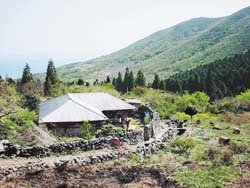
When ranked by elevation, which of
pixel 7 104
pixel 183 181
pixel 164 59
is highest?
pixel 164 59

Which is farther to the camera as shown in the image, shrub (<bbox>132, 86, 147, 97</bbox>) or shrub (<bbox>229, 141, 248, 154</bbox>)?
shrub (<bbox>132, 86, 147, 97</bbox>)

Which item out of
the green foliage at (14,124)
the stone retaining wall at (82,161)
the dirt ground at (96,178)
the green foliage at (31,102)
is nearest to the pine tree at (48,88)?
the green foliage at (31,102)

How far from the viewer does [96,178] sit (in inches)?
620

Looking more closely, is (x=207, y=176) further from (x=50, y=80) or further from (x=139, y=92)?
(x=50, y=80)

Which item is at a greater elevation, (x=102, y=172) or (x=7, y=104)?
(x=7, y=104)

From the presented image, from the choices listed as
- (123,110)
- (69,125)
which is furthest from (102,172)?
(123,110)

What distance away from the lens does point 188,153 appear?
61.2 feet

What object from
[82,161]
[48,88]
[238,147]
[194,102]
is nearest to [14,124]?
[82,161]

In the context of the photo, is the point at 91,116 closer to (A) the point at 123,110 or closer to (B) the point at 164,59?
(A) the point at 123,110

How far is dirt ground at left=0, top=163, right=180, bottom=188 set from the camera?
14859 millimetres

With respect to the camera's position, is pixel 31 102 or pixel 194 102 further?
pixel 194 102

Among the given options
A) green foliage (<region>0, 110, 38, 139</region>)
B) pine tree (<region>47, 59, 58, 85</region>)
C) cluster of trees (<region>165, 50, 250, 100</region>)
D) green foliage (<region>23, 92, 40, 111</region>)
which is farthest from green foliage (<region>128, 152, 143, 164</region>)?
cluster of trees (<region>165, 50, 250, 100</region>)

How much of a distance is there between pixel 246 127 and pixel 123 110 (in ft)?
39.1

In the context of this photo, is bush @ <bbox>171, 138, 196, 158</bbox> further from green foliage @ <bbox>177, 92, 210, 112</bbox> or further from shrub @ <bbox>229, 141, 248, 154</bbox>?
green foliage @ <bbox>177, 92, 210, 112</bbox>
